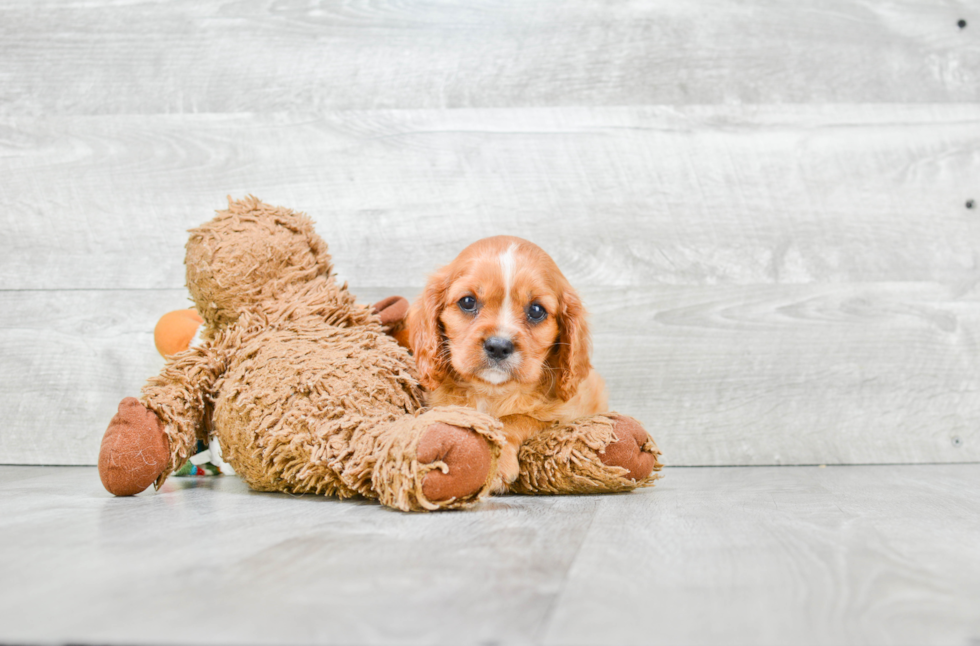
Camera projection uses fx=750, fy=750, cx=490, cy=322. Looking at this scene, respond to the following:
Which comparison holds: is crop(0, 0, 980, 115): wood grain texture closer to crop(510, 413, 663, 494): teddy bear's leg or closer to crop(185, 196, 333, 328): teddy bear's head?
crop(185, 196, 333, 328): teddy bear's head

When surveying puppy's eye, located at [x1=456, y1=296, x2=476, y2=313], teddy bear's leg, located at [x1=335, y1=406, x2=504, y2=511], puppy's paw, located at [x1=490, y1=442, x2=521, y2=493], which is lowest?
puppy's paw, located at [x1=490, y1=442, x2=521, y2=493]

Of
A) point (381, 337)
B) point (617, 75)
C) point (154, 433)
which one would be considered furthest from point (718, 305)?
point (154, 433)

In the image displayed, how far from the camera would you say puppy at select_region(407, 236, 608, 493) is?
129cm

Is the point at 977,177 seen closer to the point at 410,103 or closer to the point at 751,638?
the point at 410,103

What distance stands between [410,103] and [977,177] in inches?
58.5

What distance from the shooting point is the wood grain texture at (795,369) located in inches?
75.8

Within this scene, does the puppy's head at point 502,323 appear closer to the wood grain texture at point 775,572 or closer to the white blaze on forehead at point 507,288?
the white blaze on forehead at point 507,288

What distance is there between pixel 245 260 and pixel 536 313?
56cm

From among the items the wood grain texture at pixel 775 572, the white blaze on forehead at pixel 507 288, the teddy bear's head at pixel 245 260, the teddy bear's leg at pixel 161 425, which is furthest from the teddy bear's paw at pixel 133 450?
the wood grain texture at pixel 775 572

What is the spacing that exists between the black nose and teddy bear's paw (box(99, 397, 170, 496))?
1.89 ft

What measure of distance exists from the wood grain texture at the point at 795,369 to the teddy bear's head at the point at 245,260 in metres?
0.48

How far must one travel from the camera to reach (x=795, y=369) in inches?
76.2

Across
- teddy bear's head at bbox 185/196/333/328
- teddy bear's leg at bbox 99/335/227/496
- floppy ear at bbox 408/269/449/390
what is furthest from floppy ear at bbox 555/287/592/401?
teddy bear's leg at bbox 99/335/227/496

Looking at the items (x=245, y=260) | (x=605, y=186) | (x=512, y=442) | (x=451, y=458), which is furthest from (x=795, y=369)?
(x=245, y=260)
